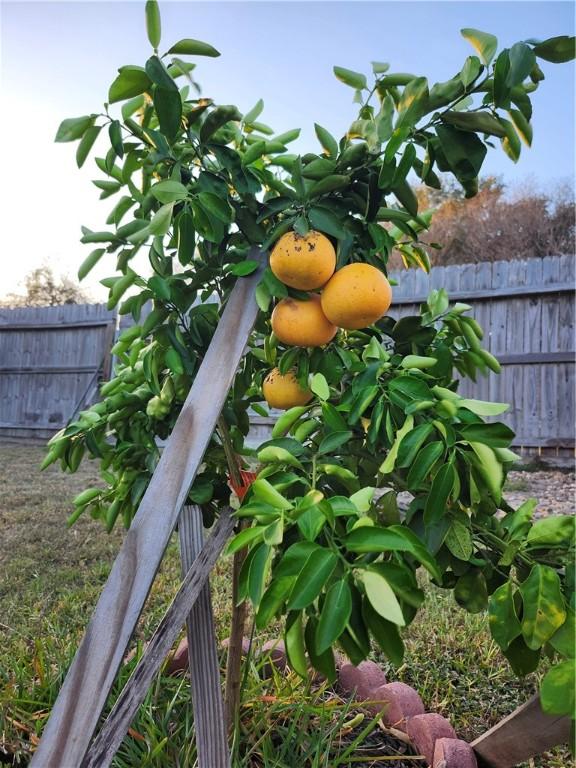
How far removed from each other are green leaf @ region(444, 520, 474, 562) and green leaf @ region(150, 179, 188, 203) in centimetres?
51

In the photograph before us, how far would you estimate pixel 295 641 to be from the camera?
51cm

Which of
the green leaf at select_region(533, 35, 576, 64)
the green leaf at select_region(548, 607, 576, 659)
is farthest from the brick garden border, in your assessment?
the green leaf at select_region(533, 35, 576, 64)

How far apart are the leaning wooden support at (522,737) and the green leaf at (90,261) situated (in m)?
0.92

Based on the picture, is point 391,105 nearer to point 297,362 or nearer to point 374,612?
point 297,362

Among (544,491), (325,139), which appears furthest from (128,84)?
(544,491)

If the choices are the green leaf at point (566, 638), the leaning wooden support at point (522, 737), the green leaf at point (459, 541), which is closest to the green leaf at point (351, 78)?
the green leaf at point (459, 541)

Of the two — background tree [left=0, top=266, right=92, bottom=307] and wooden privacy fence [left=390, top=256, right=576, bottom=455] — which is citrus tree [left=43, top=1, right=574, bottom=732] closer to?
wooden privacy fence [left=390, top=256, right=576, bottom=455]

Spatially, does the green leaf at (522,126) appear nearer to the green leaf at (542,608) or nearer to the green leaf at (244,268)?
the green leaf at (244,268)

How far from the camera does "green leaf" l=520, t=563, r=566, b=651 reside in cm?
59

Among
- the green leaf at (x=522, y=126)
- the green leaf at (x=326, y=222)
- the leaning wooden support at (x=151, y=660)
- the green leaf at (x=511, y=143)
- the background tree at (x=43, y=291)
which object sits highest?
the background tree at (x=43, y=291)

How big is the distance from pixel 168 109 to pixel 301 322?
298 millimetres

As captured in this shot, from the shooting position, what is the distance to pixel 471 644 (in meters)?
1.58

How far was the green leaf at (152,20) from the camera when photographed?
695 mm

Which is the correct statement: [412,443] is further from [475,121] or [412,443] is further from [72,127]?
[72,127]
